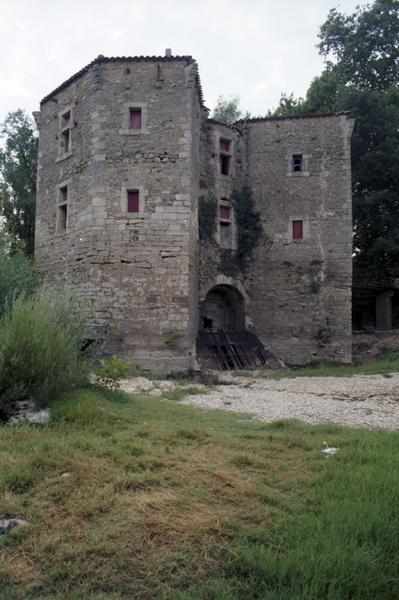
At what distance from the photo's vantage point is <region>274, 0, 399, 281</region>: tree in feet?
67.6

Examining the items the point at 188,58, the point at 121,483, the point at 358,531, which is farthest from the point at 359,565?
the point at 188,58

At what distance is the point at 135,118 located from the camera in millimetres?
14320

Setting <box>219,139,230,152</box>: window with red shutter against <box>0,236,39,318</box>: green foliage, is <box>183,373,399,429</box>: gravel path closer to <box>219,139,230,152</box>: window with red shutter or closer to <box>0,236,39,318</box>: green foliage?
<box>0,236,39,318</box>: green foliage

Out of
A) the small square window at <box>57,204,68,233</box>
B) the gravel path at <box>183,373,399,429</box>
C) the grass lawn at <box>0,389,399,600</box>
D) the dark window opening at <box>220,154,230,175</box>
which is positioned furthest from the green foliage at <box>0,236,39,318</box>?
the dark window opening at <box>220,154,230,175</box>

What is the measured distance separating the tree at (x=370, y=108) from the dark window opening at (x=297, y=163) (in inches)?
176

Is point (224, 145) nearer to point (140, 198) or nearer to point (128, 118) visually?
point (128, 118)

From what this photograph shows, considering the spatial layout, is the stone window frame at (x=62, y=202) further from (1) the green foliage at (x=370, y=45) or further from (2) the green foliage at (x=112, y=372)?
(1) the green foliage at (x=370, y=45)

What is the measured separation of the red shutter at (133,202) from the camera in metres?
13.9

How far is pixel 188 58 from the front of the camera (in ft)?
46.4

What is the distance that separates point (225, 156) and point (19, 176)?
1067cm

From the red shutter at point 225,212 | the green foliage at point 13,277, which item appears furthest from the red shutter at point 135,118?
the green foliage at point 13,277

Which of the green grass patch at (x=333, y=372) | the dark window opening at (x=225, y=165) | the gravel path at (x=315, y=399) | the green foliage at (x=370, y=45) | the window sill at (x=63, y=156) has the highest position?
the green foliage at (x=370, y=45)

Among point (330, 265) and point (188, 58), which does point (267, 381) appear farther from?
point (188, 58)

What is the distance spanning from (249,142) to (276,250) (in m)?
4.21
